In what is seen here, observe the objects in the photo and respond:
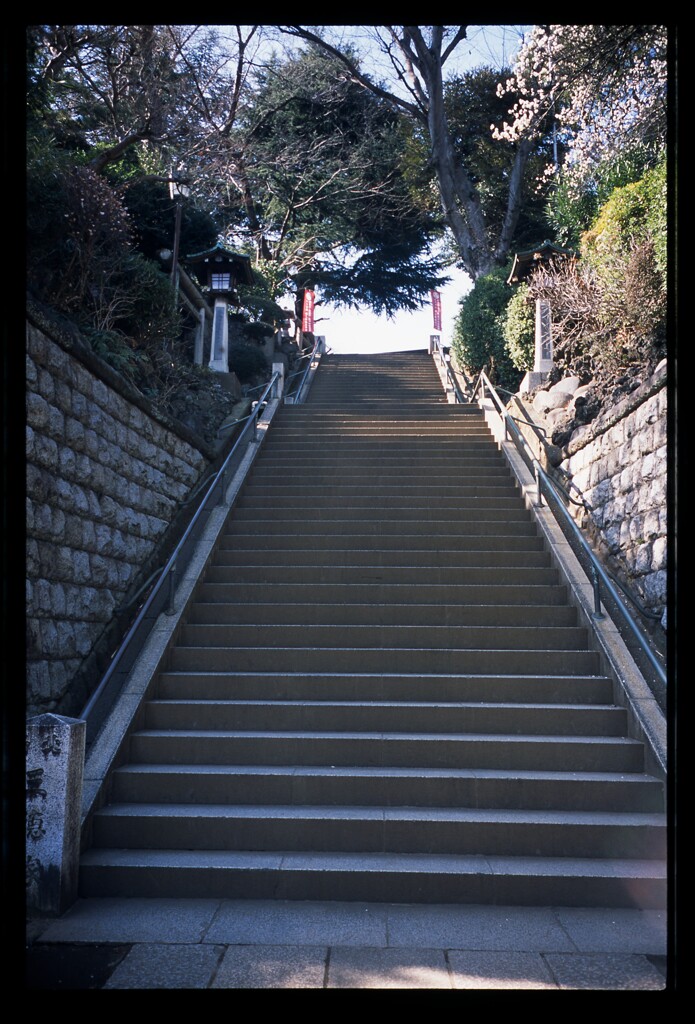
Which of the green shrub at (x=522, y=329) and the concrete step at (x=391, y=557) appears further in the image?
the green shrub at (x=522, y=329)

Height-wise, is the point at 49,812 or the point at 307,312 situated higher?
the point at 307,312

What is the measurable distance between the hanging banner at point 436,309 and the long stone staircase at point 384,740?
22.0 metres

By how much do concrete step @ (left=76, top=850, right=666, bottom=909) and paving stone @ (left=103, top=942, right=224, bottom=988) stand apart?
61cm

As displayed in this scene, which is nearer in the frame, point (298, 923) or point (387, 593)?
point (298, 923)

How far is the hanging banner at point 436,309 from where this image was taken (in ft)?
95.8

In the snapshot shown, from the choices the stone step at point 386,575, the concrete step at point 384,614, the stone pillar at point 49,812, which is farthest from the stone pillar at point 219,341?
the stone pillar at point 49,812

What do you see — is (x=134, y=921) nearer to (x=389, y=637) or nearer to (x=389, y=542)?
(x=389, y=637)

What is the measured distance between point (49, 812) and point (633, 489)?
17.2ft

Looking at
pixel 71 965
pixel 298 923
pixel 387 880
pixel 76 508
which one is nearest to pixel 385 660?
pixel 387 880

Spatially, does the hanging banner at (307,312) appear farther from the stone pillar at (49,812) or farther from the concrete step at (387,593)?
the stone pillar at (49,812)

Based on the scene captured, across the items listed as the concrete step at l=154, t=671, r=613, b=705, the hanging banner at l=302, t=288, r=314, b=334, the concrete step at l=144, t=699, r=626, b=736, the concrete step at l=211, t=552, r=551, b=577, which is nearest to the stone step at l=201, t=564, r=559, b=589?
the concrete step at l=211, t=552, r=551, b=577

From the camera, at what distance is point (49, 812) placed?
13.4 feet

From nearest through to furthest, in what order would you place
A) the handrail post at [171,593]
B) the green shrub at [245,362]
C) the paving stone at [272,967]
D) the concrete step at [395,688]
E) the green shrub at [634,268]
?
the paving stone at [272,967], the concrete step at [395,688], the handrail post at [171,593], the green shrub at [634,268], the green shrub at [245,362]
